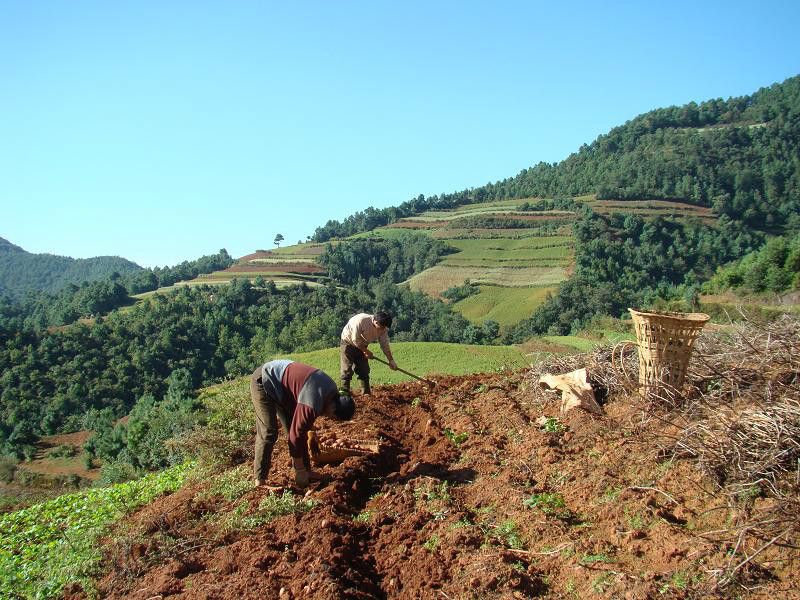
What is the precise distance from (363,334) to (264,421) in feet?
9.62

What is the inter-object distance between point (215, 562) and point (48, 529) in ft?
11.0

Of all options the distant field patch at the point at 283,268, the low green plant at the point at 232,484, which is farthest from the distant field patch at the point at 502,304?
the low green plant at the point at 232,484

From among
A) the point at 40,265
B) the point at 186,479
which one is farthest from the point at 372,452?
the point at 40,265

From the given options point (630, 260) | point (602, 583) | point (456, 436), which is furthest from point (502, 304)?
point (602, 583)

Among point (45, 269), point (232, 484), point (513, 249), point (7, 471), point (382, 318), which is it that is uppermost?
point (45, 269)

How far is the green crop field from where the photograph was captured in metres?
13.8

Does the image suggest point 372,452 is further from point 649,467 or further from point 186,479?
point 649,467

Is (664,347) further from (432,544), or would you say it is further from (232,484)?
(232,484)

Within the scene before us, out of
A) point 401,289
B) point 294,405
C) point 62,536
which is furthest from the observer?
point 401,289

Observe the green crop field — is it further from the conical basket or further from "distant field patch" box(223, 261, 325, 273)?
"distant field patch" box(223, 261, 325, 273)

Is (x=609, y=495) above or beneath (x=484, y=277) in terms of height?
above

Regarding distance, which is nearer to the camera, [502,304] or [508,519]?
[508,519]

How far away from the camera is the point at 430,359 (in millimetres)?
15266

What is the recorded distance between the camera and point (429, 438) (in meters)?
7.00
